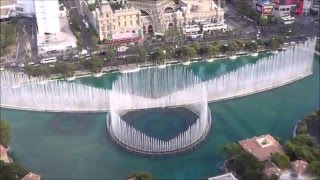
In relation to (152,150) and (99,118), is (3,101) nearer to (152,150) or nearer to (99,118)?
(99,118)

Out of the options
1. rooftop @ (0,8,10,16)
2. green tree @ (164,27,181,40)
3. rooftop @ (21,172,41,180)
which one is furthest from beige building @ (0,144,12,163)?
rooftop @ (0,8,10,16)

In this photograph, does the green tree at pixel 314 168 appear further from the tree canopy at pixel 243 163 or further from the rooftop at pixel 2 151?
the rooftop at pixel 2 151

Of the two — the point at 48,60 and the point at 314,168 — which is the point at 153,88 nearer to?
the point at 48,60

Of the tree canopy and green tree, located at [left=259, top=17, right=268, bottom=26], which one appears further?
green tree, located at [left=259, top=17, right=268, bottom=26]

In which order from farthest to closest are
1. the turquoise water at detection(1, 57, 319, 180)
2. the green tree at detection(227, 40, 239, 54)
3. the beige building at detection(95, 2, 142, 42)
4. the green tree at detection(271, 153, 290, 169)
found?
the beige building at detection(95, 2, 142, 42) < the green tree at detection(227, 40, 239, 54) < the turquoise water at detection(1, 57, 319, 180) < the green tree at detection(271, 153, 290, 169)

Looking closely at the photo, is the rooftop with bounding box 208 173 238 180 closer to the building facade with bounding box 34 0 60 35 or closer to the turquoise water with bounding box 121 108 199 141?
the turquoise water with bounding box 121 108 199 141

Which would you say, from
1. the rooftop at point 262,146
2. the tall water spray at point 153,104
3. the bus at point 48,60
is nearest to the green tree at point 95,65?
the tall water spray at point 153,104

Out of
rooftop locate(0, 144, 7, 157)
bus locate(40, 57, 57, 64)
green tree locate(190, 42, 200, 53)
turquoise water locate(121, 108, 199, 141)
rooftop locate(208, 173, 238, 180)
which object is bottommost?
rooftop locate(208, 173, 238, 180)

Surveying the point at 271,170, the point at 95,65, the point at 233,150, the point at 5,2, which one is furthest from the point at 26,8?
the point at 271,170
